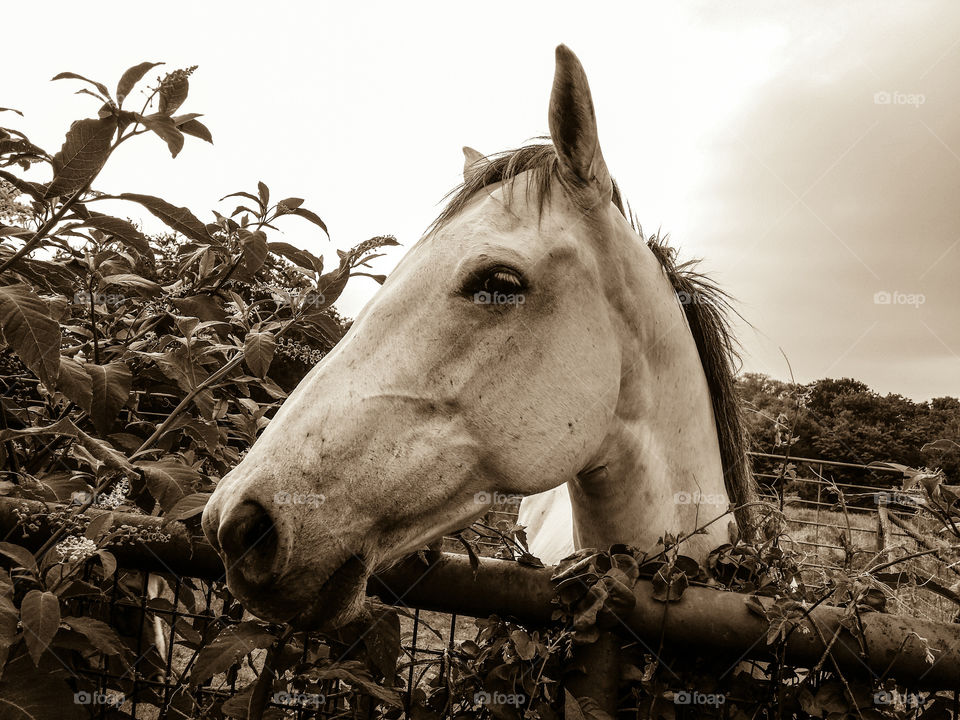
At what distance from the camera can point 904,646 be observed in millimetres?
1204

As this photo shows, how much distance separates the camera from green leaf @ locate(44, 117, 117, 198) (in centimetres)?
127

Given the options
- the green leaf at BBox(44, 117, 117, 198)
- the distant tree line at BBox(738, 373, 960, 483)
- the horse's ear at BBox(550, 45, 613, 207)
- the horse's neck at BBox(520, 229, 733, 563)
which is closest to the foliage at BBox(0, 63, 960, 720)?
the green leaf at BBox(44, 117, 117, 198)

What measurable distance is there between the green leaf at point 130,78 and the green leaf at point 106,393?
0.57 meters

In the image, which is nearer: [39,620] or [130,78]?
[39,620]

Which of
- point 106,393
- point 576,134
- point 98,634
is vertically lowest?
point 98,634

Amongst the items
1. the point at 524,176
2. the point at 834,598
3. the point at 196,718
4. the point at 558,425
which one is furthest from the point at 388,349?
the point at 834,598

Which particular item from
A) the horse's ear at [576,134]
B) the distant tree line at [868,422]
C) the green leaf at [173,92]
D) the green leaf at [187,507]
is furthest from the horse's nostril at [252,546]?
the distant tree line at [868,422]

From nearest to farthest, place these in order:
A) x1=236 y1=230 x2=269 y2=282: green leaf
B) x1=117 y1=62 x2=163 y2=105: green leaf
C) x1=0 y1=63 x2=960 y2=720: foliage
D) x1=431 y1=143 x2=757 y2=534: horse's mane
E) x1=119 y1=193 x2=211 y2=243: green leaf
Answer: x1=0 y1=63 x2=960 y2=720: foliage < x1=117 y1=62 x2=163 y2=105: green leaf < x1=119 y1=193 x2=211 y2=243: green leaf < x1=236 y1=230 x2=269 y2=282: green leaf < x1=431 y1=143 x2=757 y2=534: horse's mane

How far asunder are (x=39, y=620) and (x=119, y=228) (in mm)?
812

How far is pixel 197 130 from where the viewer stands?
5.09 ft

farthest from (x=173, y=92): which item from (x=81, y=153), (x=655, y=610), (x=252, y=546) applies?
(x=655, y=610)

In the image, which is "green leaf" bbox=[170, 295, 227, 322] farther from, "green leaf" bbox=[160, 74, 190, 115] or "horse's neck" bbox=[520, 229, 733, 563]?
"horse's neck" bbox=[520, 229, 733, 563]

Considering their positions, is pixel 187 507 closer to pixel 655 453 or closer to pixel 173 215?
pixel 173 215

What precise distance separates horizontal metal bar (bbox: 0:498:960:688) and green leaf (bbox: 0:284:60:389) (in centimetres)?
36
